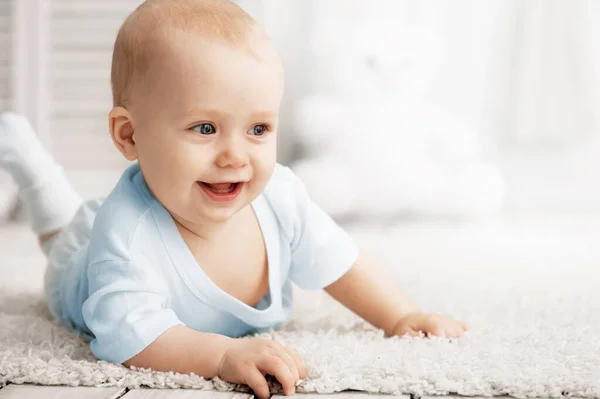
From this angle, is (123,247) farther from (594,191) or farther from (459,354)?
(594,191)

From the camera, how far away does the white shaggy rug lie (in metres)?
0.81

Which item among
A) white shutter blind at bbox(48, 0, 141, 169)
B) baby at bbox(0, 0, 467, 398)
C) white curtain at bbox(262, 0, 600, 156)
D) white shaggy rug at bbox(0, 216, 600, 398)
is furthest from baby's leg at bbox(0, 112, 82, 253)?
white curtain at bbox(262, 0, 600, 156)

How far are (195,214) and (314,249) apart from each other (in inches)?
8.9

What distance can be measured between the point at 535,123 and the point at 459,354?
2.36 m

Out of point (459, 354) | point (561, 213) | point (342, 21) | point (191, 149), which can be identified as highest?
point (342, 21)

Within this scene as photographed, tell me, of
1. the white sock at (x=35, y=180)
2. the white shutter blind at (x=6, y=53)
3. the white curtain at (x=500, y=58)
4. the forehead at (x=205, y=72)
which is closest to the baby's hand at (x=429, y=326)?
the forehead at (x=205, y=72)

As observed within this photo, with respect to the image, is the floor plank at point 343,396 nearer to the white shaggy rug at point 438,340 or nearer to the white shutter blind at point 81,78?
the white shaggy rug at point 438,340

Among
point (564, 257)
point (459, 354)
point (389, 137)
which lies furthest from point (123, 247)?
point (389, 137)

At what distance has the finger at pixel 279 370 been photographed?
0.79 meters

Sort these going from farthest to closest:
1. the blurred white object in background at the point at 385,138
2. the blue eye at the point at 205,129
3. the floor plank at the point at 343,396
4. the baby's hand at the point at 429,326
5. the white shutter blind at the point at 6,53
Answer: the white shutter blind at the point at 6,53, the blurred white object in background at the point at 385,138, the baby's hand at the point at 429,326, the blue eye at the point at 205,129, the floor plank at the point at 343,396

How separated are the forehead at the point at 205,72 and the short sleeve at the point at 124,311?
0.20 meters

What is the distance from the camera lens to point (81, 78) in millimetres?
3029

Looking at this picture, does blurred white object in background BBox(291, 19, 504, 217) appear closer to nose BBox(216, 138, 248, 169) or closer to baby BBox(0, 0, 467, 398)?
baby BBox(0, 0, 467, 398)

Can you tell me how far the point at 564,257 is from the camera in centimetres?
192
